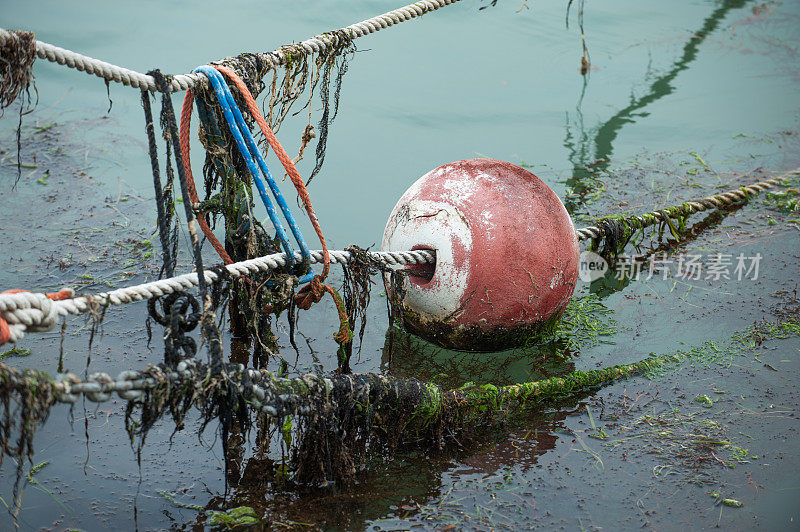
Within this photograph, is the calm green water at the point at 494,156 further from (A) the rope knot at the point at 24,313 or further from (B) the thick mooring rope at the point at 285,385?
(A) the rope knot at the point at 24,313

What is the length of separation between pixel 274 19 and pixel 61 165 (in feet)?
12.3

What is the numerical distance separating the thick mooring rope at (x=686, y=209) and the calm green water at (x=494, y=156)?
18 centimetres

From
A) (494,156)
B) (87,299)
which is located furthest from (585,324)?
(87,299)

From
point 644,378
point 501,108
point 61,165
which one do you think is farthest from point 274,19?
point 644,378

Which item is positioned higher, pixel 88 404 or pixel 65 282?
pixel 65 282

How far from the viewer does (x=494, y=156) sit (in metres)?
7.06

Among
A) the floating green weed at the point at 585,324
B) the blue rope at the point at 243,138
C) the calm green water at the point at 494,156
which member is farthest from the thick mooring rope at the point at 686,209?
the blue rope at the point at 243,138

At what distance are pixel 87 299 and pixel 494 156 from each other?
4782 mm

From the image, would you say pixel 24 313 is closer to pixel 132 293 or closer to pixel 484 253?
pixel 132 293

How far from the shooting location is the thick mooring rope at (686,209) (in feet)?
17.9

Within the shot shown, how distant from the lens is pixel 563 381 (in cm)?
427

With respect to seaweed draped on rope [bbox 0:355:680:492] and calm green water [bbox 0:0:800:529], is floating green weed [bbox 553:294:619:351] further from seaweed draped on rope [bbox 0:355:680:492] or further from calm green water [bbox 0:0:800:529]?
seaweed draped on rope [bbox 0:355:680:492]

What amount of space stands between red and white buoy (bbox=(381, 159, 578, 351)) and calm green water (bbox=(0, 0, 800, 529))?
0.29 meters

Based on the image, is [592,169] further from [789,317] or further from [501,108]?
[789,317]
